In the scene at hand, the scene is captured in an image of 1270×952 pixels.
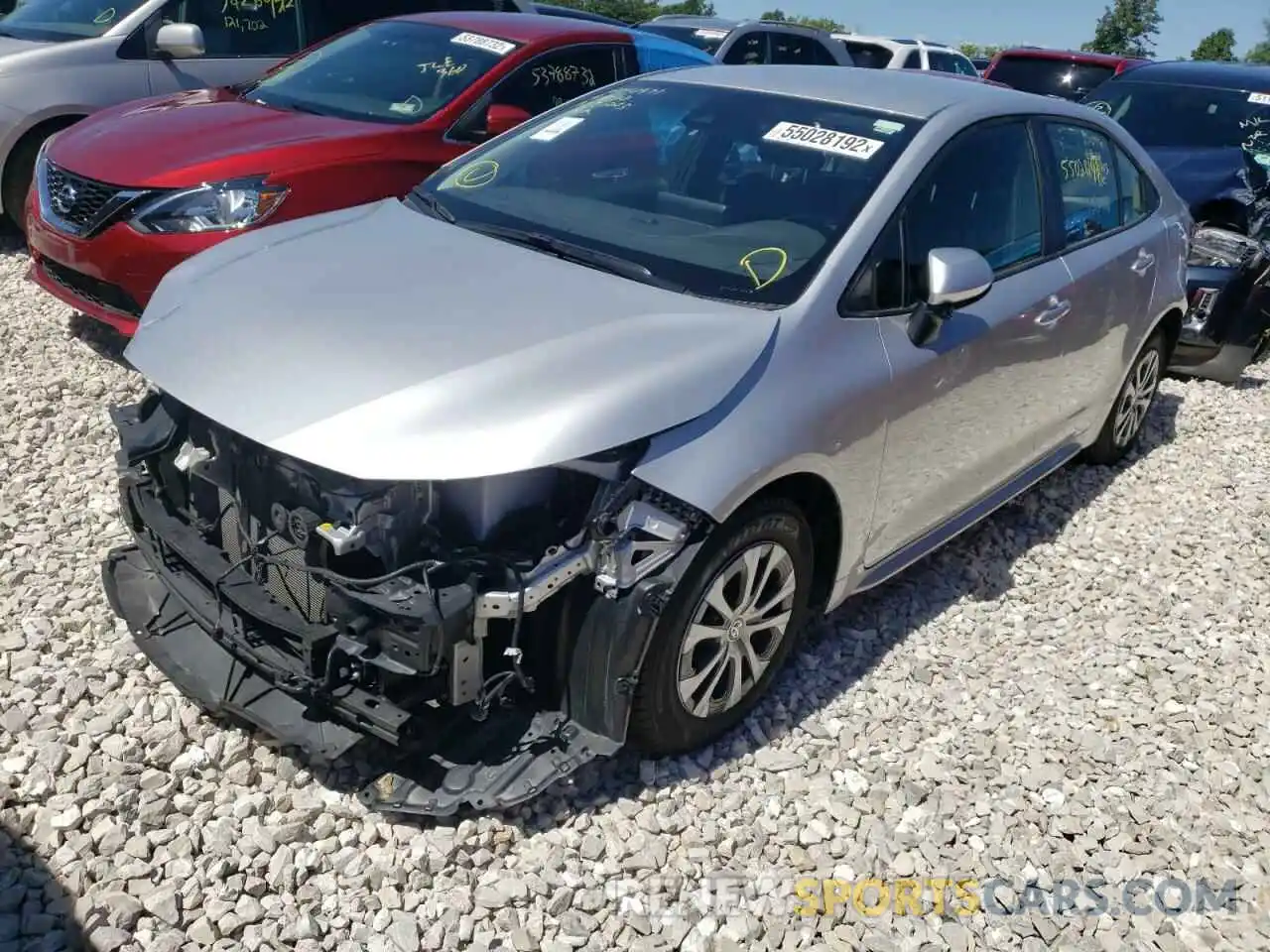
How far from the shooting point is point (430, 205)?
3678 mm

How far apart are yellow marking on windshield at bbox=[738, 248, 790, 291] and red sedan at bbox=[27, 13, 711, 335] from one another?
2.59 m

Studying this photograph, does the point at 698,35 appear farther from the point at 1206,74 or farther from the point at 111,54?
the point at 111,54

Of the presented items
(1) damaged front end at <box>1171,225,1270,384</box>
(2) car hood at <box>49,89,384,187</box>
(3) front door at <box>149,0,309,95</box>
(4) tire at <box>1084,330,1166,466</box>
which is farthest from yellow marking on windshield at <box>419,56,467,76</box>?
(1) damaged front end at <box>1171,225,1270,384</box>

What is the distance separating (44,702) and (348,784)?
0.92 m

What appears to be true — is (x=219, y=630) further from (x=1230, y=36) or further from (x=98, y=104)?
(x=1230, y=36)

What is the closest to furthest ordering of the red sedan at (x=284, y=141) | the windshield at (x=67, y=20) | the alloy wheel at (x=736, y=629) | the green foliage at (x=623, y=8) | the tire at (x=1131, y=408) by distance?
the alloy wheel at (x=736, y=629) → the red sedan at (x=284, y=141) → the tire at (x=1131, y=408) → the windshield at (x=67, y=20) → the green foliage at (x=623, y=8)

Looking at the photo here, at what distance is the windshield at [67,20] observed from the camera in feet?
21.4

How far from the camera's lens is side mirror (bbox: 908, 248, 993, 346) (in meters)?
3.06

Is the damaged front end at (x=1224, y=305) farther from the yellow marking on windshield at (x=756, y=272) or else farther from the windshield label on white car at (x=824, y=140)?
the yellow marking on windshield at (x=756, y=272)

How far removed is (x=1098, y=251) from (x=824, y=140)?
5.04 feet

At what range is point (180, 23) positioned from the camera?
6.57 m

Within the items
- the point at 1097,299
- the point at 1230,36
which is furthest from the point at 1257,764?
the point at 1230,36

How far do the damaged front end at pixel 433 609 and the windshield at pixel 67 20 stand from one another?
4956 mm

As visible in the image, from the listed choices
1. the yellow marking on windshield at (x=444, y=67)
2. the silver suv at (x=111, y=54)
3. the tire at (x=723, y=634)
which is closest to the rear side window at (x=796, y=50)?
the silver suv at (x=111, y=54)
